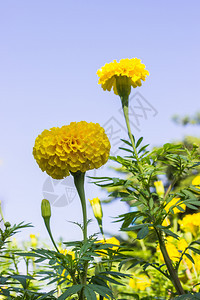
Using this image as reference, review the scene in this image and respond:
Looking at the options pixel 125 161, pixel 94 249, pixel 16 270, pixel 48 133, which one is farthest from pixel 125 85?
pixel 16 270

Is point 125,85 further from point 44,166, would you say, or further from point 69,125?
point 44,166

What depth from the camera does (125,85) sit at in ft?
4.04

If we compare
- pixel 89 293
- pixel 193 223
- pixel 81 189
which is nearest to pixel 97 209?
pixel 81 189

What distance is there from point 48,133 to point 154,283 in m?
1.01

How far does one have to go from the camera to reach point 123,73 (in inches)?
47.8

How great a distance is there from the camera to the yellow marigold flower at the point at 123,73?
1.22 metres

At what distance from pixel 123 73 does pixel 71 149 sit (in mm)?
446

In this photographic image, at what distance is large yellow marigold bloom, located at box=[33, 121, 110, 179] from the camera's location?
2.98ft

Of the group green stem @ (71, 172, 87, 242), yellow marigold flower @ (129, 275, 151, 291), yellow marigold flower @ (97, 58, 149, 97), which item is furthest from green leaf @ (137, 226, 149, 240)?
yellow marigold flower @ (129, 275, 151, 291)

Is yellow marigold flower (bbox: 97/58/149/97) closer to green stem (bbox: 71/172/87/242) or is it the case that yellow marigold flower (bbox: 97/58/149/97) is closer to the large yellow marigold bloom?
the large yellow marigold bloom

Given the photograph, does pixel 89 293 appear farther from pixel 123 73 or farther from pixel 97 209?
pixel 123 73

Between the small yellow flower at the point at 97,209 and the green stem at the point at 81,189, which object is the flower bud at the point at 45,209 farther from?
the small yellow flower at the point at 97,209

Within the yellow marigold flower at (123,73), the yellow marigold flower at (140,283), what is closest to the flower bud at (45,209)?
the yellow marigold flower at (123,73)

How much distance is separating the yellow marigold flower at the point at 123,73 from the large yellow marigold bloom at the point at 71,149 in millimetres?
331
